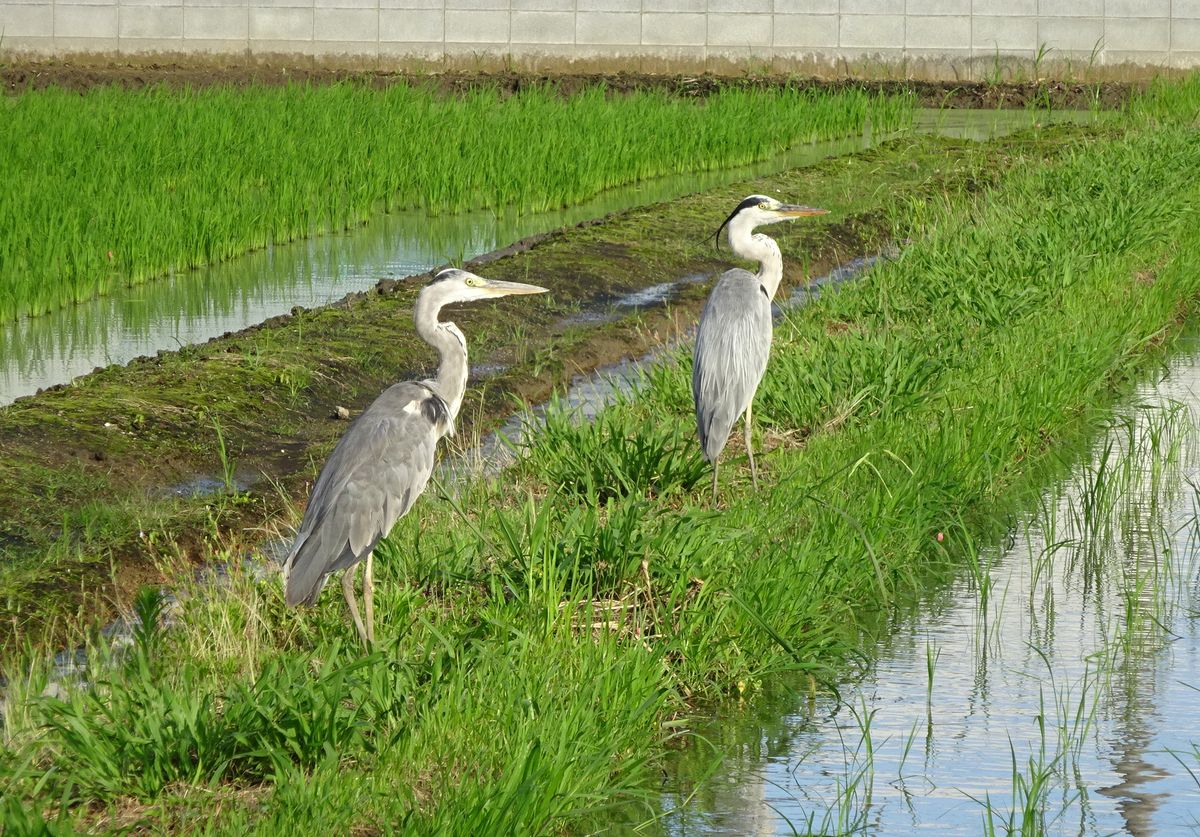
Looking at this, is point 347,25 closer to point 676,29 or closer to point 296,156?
point 676,29

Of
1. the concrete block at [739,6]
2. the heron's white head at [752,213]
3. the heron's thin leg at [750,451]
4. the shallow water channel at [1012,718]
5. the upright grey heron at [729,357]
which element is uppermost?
the concrete block at [739,6]

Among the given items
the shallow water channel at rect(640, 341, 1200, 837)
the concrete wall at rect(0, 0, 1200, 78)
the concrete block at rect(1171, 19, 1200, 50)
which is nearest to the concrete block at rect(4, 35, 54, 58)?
the concrete wall at rect(0, 0, 1200, 78)

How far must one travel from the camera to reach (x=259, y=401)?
814cm

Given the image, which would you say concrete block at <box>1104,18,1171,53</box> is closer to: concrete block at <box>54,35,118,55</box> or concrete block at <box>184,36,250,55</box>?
concrete block at <box>184,36,250,55</box>

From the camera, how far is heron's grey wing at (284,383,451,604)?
500 cm

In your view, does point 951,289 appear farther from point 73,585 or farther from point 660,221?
point 73,585

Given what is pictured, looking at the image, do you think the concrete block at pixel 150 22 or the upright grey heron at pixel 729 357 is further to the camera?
the concrete block at pixel 150 22

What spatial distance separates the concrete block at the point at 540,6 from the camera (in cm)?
2370

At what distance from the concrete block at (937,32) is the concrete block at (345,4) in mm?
7681

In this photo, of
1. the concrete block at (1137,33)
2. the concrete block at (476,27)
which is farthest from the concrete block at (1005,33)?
the concrete block at (476,27)

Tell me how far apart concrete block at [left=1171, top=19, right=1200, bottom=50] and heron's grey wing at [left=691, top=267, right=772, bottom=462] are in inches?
704

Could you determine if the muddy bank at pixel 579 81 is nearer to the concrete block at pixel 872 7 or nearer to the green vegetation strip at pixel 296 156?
the concrete block at pixel 872 7

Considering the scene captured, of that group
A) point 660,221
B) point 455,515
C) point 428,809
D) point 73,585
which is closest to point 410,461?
point 455,515

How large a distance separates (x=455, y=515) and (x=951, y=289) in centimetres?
439
